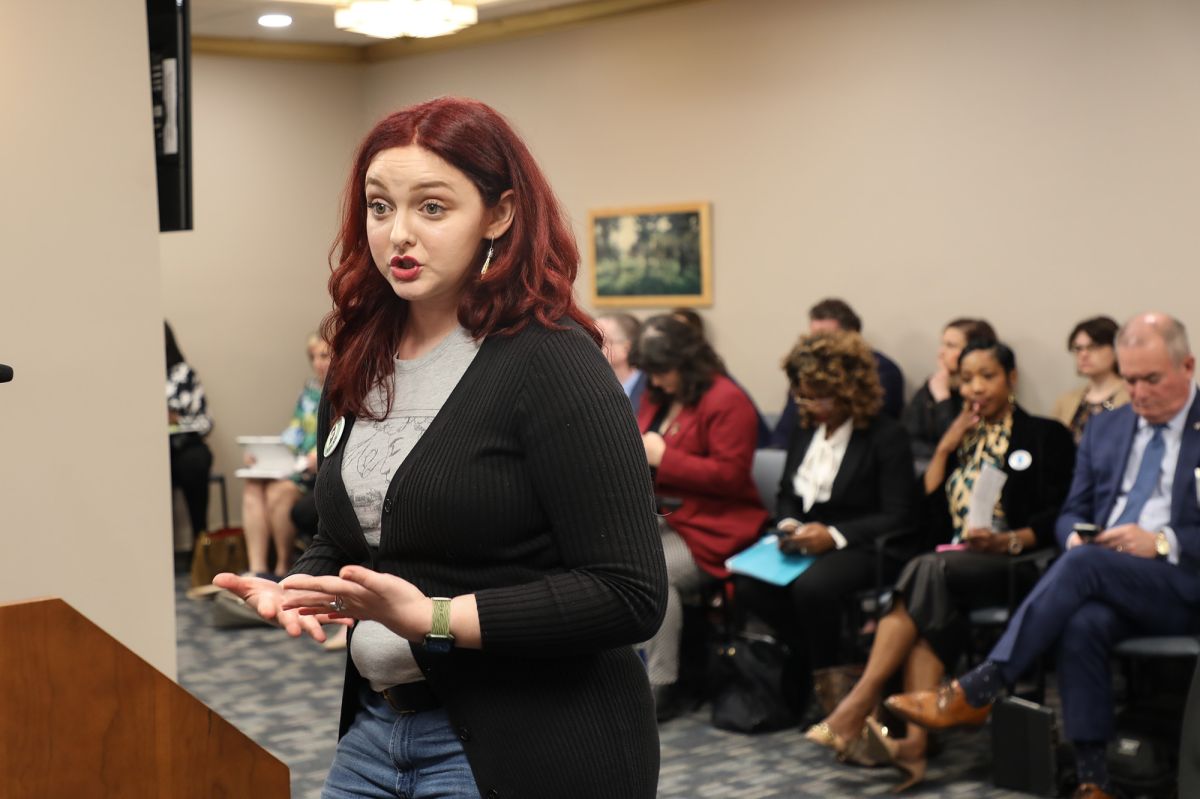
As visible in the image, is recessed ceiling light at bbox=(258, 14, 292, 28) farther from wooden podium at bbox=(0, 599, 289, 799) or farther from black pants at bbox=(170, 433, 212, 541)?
wooden podium at bbox=(0, 599, 289, 799)

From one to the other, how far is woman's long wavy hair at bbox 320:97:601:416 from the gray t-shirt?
0.08ft

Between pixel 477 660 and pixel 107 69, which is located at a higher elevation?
pixel 107 69

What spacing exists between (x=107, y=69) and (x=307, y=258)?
663 cm

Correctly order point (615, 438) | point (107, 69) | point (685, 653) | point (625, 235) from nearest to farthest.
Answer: point (615, 438)
point (107, 69)
point (685, 653)
point (625, 235)

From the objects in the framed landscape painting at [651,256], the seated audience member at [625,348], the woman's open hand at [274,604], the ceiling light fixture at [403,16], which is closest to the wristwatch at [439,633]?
the woman's open hand at [274,604]

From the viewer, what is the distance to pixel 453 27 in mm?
7477

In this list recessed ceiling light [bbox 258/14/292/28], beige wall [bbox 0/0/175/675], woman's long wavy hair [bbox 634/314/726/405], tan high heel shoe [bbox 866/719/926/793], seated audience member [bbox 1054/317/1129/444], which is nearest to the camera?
beige wall [bbox 0/0/175/675]

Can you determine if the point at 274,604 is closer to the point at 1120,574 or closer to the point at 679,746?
the point at 1120,574

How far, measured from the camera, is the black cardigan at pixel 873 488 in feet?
16.7

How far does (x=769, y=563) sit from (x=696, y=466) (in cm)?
48

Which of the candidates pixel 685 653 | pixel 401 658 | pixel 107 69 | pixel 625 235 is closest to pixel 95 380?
pixel 107 69

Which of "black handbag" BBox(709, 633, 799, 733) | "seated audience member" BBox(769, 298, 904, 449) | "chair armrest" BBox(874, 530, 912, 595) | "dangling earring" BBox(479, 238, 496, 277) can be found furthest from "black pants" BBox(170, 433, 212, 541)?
"dangling earring" BBox(479, 238, 496, 277)

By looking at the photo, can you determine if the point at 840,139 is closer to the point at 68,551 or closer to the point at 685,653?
the point at 685,653

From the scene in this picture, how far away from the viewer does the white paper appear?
4.81 meters
